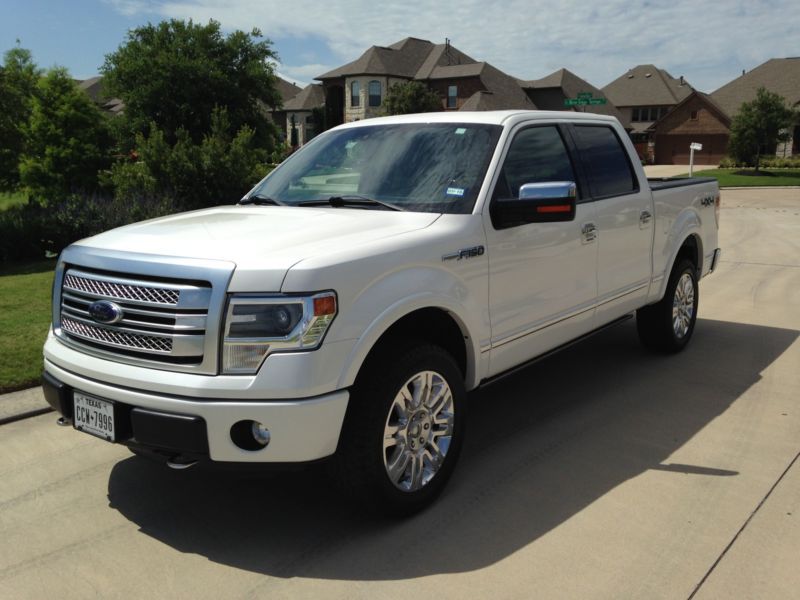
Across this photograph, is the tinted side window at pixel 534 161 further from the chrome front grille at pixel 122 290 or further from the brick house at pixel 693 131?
the brick house at pixel 693 131

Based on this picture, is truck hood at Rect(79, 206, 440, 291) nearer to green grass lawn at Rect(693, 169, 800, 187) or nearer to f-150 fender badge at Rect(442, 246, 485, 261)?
f-150 fender badge at Rect(442, 246, 485, 261)

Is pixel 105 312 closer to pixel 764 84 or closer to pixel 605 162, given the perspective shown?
pixel 605 162

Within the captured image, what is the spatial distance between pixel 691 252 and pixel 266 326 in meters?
4.94

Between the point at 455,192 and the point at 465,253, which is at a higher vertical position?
the point at 455,192

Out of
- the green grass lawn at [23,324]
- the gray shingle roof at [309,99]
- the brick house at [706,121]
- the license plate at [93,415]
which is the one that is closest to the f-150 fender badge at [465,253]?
the license plate at [93,415]

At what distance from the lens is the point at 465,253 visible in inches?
154

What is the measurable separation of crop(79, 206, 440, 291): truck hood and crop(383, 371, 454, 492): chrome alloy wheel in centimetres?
76

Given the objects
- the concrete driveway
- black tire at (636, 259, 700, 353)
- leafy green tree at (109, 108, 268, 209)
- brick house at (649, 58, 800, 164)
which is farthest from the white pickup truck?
brick house at (649, 58, 800, 164)

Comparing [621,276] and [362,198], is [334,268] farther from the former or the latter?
[621,276]

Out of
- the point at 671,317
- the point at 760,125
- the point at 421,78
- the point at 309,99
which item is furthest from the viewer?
the point at 309,99

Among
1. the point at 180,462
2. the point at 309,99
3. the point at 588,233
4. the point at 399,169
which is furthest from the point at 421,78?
the point at 180,462

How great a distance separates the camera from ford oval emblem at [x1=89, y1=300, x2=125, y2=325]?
3.36m

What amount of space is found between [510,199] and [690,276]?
3327mm

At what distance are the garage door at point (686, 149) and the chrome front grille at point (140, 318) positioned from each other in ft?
220
